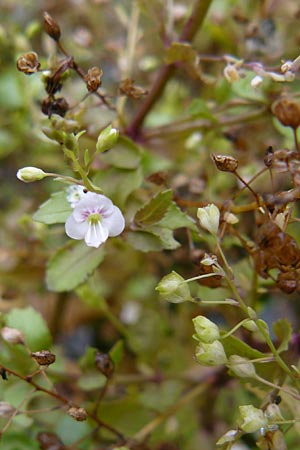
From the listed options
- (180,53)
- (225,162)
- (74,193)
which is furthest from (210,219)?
(180,53)

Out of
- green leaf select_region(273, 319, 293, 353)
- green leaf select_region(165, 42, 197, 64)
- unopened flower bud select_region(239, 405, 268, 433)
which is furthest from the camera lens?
green leaf select_region(165, 42, 197, 64)

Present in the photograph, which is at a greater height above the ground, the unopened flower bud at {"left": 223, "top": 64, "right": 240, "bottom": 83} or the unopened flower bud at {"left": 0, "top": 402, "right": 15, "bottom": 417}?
the unopened flower bud at {"left": 223, "top": 64, "right": 240, "bottom": 83}

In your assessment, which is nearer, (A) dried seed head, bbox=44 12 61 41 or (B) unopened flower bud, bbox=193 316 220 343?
(B) unopened flower bud, bbox=193 316 220 343

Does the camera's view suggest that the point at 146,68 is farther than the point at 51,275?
Yes

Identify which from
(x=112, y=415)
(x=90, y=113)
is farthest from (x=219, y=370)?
(x=90, y=113)

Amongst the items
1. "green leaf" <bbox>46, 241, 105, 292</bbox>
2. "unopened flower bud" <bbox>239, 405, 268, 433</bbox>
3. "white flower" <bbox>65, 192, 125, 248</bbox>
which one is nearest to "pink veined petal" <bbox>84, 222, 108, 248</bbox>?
"white flower" <bbox>65, 192, 125, 248</bbox>

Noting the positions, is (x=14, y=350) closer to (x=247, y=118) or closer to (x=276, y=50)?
(x=247, y=118)

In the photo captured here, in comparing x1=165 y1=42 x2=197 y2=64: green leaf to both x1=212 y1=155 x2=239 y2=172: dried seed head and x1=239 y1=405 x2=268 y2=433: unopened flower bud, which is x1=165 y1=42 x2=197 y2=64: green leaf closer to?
x1=212 y1=155 x2=239 y2=172: dried seed head

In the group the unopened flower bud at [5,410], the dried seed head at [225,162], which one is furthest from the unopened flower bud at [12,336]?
the dried seed head at [225,162]

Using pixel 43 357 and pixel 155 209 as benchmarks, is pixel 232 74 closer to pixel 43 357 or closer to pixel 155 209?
pixel 155 209
